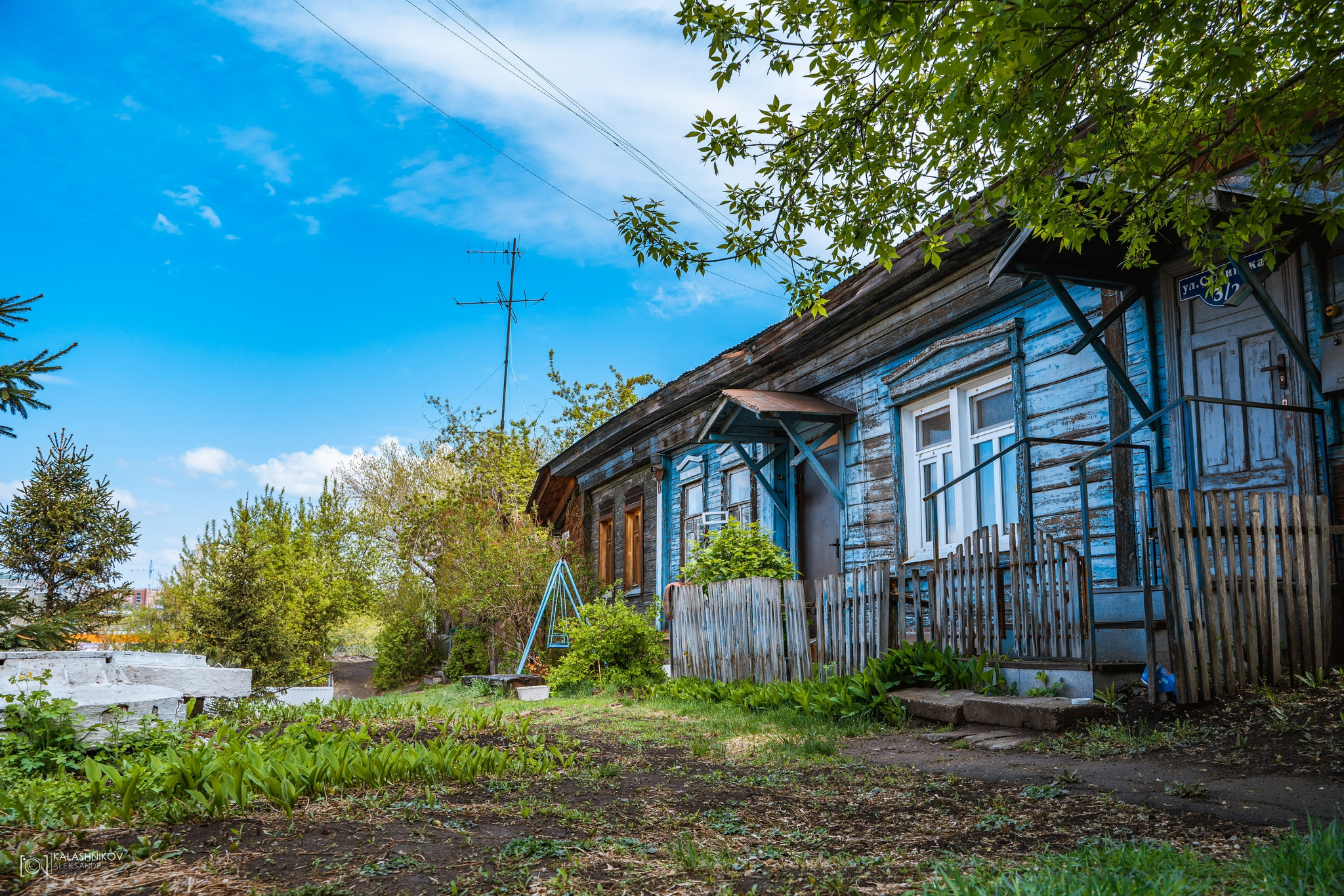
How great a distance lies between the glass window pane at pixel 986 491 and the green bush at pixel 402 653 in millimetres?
16168

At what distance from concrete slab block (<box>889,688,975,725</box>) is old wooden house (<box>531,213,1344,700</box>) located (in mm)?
534

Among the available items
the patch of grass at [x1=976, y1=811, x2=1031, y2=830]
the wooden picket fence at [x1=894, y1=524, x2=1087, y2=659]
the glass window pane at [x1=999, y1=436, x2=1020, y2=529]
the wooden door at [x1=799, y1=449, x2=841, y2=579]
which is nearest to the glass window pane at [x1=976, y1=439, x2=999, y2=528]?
the glass window pane at [x1=999, y1=436, x2=1020, y2=529]

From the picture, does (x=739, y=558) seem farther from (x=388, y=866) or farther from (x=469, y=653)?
(x=469, y=653)

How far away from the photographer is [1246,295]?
20.4 ft

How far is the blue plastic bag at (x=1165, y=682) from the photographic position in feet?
17.9

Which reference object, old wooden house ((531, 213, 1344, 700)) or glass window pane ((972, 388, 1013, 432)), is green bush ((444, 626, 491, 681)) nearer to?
old wooden house ((531, 213, 1344, 700))

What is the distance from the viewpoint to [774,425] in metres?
11.8

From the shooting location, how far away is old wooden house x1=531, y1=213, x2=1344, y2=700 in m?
5.48

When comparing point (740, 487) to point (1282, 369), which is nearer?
point (1282, 369)

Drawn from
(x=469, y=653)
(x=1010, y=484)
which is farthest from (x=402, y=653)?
(x=1010, y=484)

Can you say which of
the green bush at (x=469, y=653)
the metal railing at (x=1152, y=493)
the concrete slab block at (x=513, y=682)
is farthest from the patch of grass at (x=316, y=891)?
the green bush at (x=469, y=653)

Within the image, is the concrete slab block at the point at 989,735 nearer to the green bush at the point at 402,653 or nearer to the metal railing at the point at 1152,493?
the metal railing at the point at 1152,493

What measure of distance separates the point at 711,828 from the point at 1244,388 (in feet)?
17.0

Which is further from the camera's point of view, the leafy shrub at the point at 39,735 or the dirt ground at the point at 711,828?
the leafy shrub at the point at 39,735
